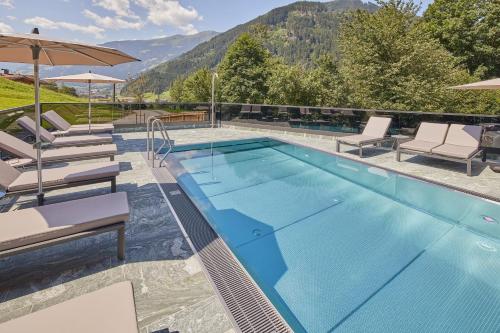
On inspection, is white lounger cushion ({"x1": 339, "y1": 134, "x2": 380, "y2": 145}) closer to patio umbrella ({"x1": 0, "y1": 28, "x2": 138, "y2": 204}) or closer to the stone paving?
the stone paving

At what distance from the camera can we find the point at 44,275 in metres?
2.54

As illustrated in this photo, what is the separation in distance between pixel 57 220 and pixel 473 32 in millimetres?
29862

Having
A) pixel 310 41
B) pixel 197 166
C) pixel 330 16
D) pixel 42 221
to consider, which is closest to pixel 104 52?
pixel 42 221

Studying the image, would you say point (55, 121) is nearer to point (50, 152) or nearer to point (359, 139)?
point (50, 152)

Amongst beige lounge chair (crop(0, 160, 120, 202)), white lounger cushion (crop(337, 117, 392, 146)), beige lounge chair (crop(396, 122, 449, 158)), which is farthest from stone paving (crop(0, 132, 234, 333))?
beige lounge chair (crop(396, 122, 449, 158))

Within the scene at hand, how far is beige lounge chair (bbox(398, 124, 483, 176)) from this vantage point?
5906 millimetres

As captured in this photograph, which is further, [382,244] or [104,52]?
[382,244]

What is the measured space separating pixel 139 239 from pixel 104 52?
215 centimetres

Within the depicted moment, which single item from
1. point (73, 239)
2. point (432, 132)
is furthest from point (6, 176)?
point (432, 132)

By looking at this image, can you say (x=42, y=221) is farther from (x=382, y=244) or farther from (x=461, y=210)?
(x=461, y=210)

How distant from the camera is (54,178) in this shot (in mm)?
3766

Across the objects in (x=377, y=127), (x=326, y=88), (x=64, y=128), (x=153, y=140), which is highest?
(x=326, y=88)

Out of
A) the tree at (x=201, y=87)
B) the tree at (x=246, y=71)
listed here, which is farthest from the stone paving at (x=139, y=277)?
the tree at (x=201, y=87)

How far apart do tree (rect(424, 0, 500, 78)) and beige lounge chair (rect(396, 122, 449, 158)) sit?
66.3ft
